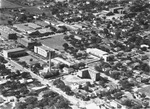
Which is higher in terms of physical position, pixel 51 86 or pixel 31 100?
pixel 31 100

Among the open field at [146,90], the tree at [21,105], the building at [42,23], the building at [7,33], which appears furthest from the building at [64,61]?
the building at [42,23]

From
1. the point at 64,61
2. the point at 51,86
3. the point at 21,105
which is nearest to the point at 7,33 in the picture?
the point at 64,61

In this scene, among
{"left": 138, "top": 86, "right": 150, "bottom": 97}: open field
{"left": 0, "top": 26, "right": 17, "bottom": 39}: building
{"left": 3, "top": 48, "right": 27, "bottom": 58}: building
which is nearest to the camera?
{"left": 138, "top": 86, "right": 150, "bottom": 97}: open field

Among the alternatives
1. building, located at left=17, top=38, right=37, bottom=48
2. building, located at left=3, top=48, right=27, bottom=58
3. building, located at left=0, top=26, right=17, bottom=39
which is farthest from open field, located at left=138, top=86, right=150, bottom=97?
building, located at left=0, top=26, right=17, bottom=39

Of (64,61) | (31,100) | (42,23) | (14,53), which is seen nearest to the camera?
(31,100)

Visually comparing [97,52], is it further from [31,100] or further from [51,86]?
[31,100]

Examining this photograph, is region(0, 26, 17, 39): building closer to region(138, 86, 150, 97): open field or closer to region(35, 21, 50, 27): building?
region(35, 21, 50, 27): building

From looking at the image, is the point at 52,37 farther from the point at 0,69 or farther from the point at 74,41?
the point at 0,69
